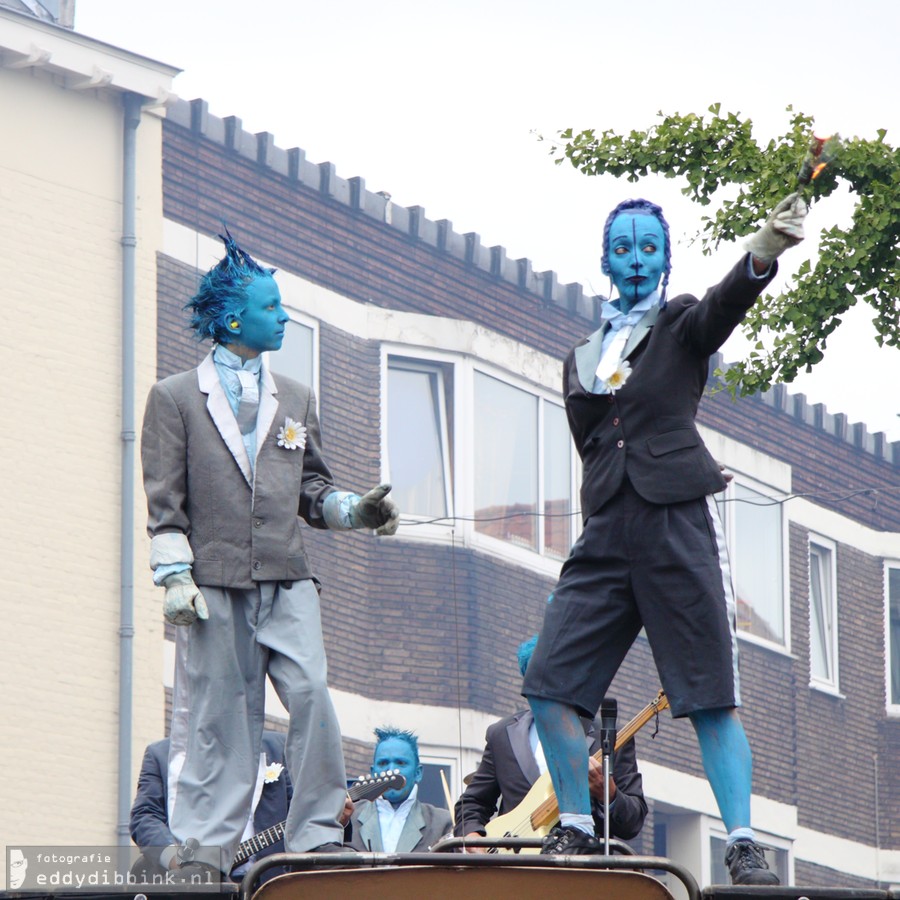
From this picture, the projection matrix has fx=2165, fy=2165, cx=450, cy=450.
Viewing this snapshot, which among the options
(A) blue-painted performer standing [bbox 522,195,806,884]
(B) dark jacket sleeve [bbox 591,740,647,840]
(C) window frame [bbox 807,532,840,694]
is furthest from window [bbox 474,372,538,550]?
(A) blue-painted performer standing [bbox 522,195,806,884]

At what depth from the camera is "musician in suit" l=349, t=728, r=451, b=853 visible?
10383 mm

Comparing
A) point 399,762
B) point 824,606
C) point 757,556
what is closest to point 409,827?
point 399,762

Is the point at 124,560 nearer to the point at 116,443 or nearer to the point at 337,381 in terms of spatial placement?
the point at 116,443

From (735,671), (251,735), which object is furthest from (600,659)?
(251,735)

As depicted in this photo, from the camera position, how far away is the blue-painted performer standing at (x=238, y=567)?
22.8ft

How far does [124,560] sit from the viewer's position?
17.2 meters

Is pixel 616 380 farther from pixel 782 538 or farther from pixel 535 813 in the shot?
pixel 782 538

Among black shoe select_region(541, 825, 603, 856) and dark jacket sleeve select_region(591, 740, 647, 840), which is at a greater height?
dark jacket sleeve select_region(591, 740, 647, 840)

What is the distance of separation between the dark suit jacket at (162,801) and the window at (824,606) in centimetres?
1678

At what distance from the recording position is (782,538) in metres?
24.2

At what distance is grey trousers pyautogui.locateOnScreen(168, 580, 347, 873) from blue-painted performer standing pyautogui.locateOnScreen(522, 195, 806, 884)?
2.37 ft

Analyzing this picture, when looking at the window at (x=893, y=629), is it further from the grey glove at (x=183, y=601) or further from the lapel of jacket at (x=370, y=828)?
the grey glove at (x=183, y=601)

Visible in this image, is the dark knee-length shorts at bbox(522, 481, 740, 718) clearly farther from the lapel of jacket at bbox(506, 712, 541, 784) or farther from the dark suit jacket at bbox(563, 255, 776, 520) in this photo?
the lapel of jacket at bbox(506, 712, 541, 784)

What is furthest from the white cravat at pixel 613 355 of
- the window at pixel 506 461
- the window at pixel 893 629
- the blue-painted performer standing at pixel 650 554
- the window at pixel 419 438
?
the window at pixel 893 629
